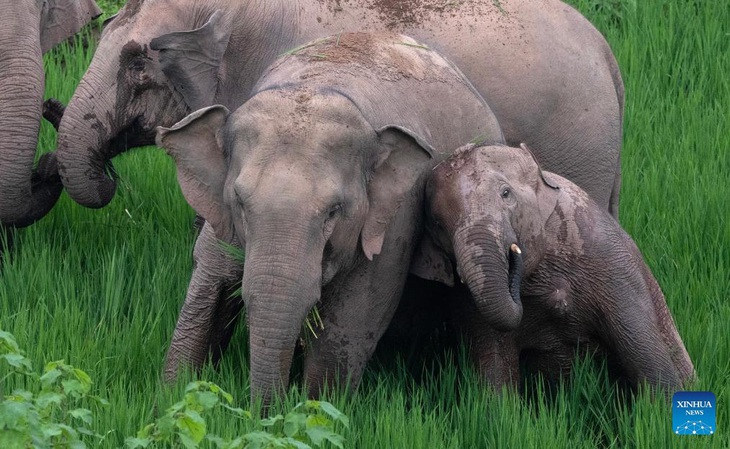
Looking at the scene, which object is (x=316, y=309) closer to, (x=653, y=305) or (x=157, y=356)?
(x=157, y=356)

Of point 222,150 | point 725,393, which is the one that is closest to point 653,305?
point 725,393

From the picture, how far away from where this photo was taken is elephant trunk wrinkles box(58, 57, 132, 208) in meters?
5.70

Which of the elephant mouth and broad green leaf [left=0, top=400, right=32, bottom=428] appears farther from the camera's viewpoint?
the elephant mouth

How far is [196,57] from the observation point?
5527mm

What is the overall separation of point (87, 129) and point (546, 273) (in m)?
1.85

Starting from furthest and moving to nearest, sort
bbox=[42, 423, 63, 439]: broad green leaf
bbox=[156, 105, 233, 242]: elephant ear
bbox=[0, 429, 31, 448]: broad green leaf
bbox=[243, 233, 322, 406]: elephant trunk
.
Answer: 1. bbox=[156, 105, 233, 242]: elephant ear
2. bbox=[243, 233, 322, 406]: elephant trunk
3. bbox=[42, 423, 63, 439]: broad green leaf
4. bbox=[0, 429, 31, 448]: broad green leaf

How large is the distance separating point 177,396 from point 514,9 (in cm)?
221

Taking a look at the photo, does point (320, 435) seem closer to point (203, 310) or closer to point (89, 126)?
point (203, 310)

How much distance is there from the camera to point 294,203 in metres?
4.18

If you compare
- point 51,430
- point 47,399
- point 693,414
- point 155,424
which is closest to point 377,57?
point 693,414

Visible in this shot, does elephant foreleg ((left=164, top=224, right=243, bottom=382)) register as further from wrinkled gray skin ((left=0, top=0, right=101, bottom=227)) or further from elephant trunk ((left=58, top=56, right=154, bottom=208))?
wrinkled gray skin ((left=0, top=0, right=101, bottom=227))

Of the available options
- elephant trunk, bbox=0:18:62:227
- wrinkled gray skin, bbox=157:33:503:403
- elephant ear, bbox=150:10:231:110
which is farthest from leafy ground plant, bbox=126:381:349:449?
elephant trunk, bbox=0:18:62:227

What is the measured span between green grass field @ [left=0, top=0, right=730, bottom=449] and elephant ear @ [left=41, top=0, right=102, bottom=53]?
617mm

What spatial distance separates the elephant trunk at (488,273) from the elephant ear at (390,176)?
0.71 feet
